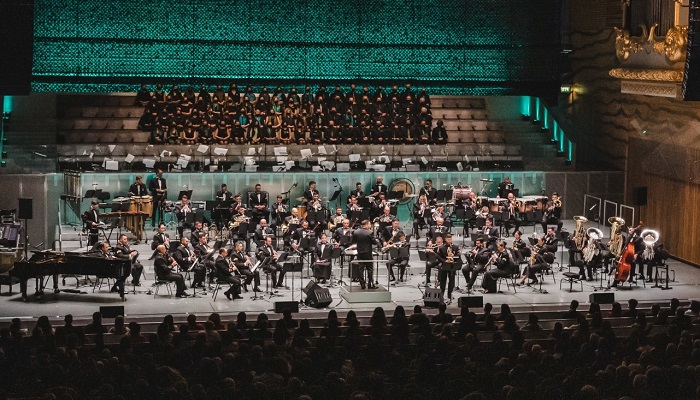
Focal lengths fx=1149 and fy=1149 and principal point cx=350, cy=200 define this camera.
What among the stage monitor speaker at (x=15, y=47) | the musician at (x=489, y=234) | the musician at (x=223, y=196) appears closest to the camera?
the stage monitor speaker at (x=15, y=47)

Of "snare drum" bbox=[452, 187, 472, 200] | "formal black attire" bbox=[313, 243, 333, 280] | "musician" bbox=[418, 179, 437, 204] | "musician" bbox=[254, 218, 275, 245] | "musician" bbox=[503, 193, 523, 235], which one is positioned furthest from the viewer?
"snare drum" bbox=[452, 187, 472, 200]

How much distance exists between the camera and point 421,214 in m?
26.6

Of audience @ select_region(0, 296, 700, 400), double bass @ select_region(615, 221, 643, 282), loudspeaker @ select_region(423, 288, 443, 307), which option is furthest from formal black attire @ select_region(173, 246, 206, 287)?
double bass @ select_region(615, 221, 643, 282)

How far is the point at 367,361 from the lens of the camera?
14297mm

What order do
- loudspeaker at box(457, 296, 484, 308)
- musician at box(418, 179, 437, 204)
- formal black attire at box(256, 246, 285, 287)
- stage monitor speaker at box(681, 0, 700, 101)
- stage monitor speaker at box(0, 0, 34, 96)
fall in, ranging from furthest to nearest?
musician at box(418, 179, 437, 204) → formal black attire at box(256, 246, 285, 287) → stage monitor speaker at box(0, 0, 34, 96) → stage monitor speaker at box(681, 0, 700, 101) → loudspeaker at box(457, 296, 484, 308)

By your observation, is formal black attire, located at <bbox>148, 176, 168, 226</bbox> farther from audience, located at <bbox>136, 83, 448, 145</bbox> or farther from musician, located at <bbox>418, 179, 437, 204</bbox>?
musician, located at <bbox>418, 179, 437, 204</bbox>

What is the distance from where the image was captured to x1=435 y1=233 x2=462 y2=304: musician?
22.3m

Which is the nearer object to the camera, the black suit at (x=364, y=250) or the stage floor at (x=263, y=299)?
the stage floor at (x=263, y=299)

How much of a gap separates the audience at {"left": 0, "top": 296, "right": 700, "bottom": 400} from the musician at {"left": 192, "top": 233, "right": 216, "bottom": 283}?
5.84 m

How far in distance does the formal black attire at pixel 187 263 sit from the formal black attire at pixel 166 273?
0.22 m

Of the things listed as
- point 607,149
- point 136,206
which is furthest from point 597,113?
point 136,206

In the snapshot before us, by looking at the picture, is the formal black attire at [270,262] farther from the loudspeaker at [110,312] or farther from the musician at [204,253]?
the loudspeaker at [110,312]

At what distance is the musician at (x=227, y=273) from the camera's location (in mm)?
22094

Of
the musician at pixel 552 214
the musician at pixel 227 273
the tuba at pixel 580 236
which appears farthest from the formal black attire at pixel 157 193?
the tuba at pixel 580 236
